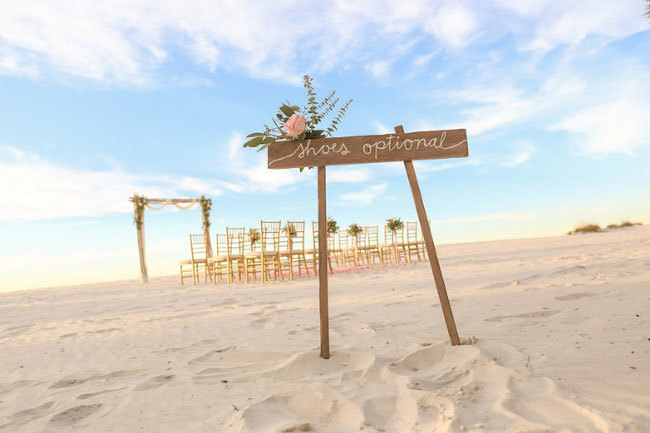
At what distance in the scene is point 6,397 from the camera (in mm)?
1853

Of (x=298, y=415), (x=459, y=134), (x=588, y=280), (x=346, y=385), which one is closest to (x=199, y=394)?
(x=298, y=415)

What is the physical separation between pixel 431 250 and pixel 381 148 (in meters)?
0.62

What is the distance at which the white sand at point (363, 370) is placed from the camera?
54.9 inches

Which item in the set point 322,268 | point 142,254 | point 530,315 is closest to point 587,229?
point 530,315

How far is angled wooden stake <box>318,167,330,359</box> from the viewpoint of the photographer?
2092 mm

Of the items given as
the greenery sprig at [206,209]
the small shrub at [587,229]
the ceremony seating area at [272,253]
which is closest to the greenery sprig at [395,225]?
the ceremony seating area at [272,253]

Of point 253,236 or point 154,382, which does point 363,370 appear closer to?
point 154,382

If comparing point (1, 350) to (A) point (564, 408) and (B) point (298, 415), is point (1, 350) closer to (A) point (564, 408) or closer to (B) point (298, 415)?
(B) point (298, 415)

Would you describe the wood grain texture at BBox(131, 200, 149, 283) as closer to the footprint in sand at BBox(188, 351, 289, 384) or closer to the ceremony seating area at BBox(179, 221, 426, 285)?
the ceremony seating area at BBox(179, 221, 426, 285)

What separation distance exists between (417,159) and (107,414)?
1.85 m

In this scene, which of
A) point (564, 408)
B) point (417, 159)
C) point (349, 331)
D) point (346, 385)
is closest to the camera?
point (564, 408)

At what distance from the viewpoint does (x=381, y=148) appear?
2174 mm

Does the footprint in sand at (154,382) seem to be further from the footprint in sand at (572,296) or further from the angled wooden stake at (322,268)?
the footprint in sand at (572,296)

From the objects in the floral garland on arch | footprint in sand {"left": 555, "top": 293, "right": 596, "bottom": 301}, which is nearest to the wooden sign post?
footprint in sand {"left": 555, "top": 293, "right": 596, "bottom": 301}
